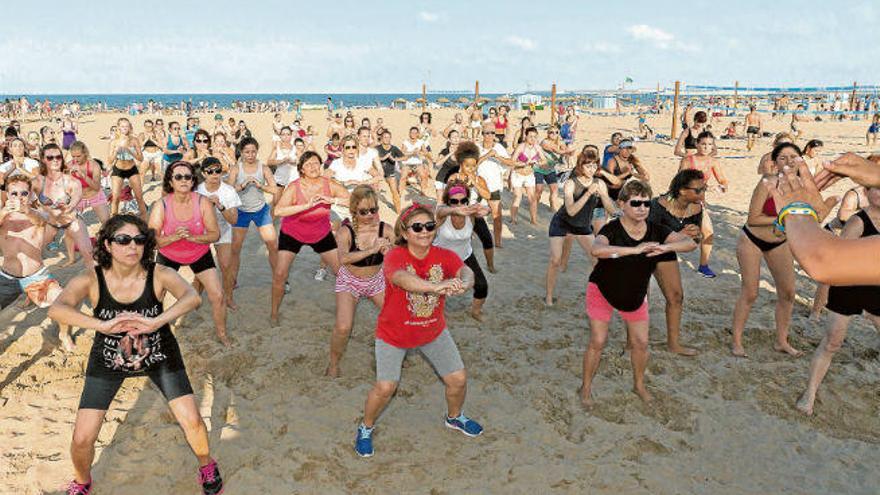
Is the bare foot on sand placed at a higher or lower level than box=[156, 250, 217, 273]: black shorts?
lower

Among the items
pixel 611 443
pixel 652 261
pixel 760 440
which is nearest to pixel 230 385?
pixel 611 443

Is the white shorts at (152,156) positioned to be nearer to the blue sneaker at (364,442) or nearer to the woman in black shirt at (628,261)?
the blue sneaker at (364,442)

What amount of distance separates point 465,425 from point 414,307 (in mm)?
1162

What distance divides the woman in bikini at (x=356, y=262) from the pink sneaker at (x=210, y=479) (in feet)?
5.10

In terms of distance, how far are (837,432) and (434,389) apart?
3.22m

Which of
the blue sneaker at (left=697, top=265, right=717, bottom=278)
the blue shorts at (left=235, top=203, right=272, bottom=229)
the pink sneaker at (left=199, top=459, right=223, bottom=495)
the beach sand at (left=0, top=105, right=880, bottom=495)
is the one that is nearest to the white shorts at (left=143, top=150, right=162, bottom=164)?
the beach sand at (left=0, top=105, right=880, bottom=495)

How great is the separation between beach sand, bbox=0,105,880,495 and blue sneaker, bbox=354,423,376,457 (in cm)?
8

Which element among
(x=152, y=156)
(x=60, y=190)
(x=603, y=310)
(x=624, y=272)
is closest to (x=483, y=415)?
(x=603, y=310)

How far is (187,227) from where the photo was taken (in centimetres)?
499

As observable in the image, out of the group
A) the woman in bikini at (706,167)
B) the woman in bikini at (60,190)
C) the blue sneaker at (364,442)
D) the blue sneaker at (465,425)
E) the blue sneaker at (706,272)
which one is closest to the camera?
the blue sneaker at (364,442)

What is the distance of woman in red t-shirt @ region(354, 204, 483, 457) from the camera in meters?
3.56

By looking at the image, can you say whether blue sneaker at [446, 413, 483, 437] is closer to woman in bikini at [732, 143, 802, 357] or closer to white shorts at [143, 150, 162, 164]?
woman in bikini at [732, 143, 802, 357]

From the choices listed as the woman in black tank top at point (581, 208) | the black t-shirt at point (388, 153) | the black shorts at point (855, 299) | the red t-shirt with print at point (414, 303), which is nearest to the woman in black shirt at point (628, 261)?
the black shorts at point (855, 299)

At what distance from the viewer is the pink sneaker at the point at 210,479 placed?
3.53 metres
